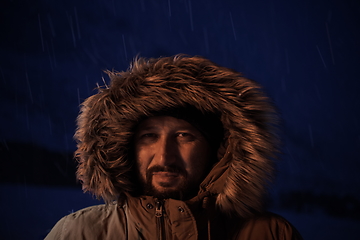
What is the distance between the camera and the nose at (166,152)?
1.81m

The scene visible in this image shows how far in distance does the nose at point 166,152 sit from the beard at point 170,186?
0.03 metres

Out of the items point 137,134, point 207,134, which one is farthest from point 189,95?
point 137,134

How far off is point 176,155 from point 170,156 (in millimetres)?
47

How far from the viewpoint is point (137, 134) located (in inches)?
77.6

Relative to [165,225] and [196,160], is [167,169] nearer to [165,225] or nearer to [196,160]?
[196,160]

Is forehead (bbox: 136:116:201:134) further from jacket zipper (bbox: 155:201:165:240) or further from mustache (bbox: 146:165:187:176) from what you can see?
jacket zipper (bbox: 155:201:165:240)

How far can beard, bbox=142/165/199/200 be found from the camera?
1821mm

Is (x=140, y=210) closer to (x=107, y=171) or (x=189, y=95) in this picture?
(x=107, y=171)

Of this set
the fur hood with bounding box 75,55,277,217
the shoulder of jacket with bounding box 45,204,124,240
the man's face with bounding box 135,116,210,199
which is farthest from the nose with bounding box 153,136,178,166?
the shoulder of jacket with bounding box 45,204,124,240

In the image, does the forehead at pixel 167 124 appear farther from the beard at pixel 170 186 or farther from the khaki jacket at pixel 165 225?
the khaki jacket at pixel 165 225

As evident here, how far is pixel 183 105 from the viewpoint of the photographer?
74.1 inches

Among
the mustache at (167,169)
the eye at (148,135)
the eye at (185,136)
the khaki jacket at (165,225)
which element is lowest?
the khaki jacket at (165,225)

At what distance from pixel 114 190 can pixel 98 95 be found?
582mm

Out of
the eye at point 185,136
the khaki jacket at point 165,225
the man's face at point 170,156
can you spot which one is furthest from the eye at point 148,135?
the khaki jacket at point 165,225
